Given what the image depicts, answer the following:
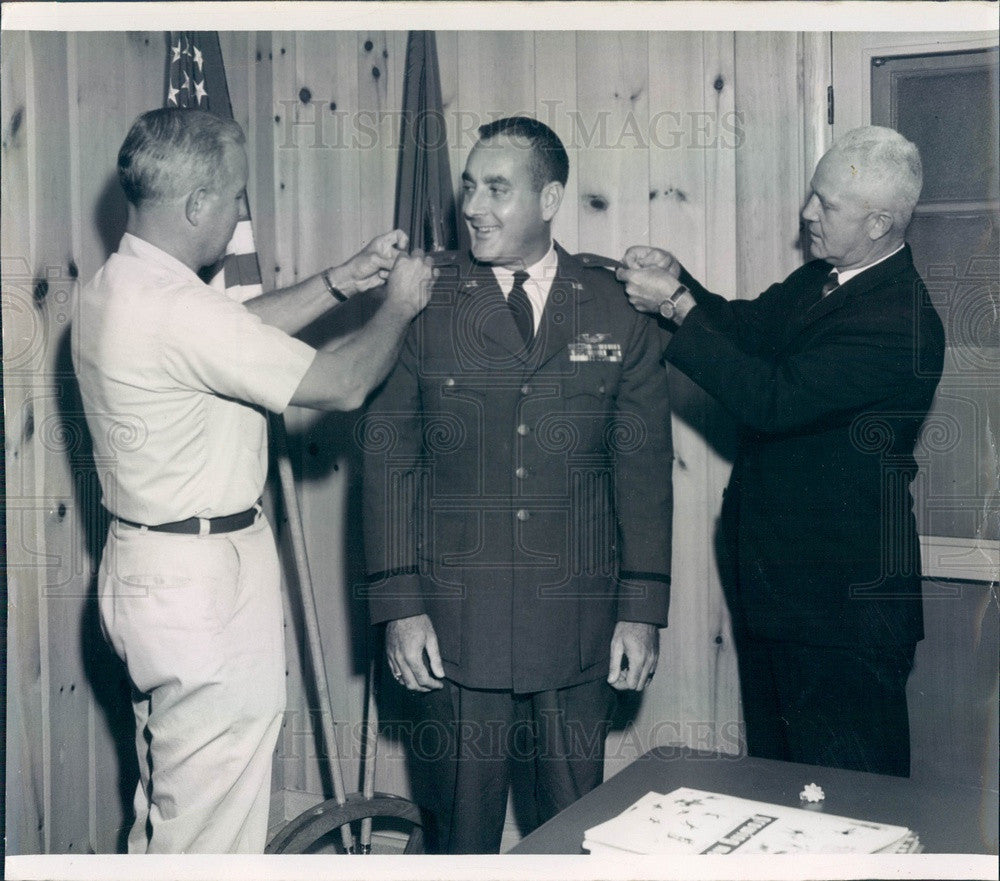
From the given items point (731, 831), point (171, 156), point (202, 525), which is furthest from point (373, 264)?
point (731, 831)

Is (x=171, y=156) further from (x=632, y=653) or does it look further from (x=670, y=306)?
(x=632, y=653)

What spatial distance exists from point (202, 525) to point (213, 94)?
3.17 feet

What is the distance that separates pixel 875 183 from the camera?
2.26 m

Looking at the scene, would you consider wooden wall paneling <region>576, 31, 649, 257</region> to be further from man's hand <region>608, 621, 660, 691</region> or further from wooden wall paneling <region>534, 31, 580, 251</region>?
man's hand <region>608, 621, 660, 691</region>

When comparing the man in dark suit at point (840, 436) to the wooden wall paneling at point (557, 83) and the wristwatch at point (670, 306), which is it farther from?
the wooden wall paneling at point (557, 83)

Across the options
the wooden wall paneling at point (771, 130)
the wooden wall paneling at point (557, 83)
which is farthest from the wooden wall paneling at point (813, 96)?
the wooden wall paneling at point (557, 83)

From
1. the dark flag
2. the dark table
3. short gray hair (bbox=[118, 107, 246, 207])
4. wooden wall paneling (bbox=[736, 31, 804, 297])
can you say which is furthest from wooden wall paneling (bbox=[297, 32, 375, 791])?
the dark table

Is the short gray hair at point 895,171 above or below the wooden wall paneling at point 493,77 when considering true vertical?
below

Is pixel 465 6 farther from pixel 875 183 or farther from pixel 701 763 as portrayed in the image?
pixel 701 763

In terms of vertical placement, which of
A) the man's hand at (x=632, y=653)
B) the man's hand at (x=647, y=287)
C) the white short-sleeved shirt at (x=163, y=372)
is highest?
the man's hand at (x=647, y=287)

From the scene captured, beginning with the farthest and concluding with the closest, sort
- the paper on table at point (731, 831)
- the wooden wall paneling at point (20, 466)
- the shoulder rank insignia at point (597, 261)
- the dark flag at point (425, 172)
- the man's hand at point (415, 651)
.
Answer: the dark flag at point (425, 172) < the shoulder rank insignia at point (597, 261) < the man's hand at point (415, 651) < the wooden wall paneling at point (20, 466) < the paper on table at point (731, 831)

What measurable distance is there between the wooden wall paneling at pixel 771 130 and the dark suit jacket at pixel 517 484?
50 centimetres

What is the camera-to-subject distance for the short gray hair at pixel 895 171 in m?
2.23

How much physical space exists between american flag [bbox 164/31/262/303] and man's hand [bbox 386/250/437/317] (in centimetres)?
35
